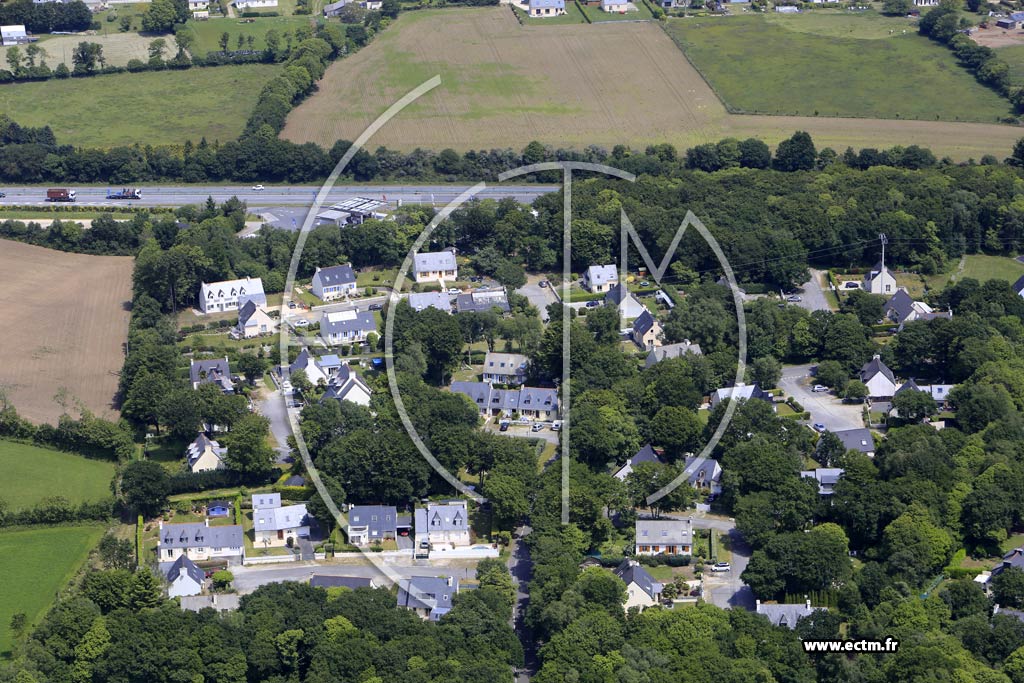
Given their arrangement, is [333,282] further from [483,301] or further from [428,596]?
[428,596]

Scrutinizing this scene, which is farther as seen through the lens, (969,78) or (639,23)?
(639,23)

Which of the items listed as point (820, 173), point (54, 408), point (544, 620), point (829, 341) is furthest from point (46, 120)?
point (544, 620)

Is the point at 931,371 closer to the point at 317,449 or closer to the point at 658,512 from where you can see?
the point at 658,512

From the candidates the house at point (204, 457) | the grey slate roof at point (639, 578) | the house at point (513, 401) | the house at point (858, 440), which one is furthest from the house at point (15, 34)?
the grey slate roof at point (639, 578)

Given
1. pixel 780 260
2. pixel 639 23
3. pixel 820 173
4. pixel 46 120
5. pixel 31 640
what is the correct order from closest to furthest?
pixel 31 640 → pixel 780 260 → pixel 820 173 → pixel 46 120 → pixel 639 23

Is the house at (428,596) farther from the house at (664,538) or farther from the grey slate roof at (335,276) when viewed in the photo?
the grey slate roof at (335,276)

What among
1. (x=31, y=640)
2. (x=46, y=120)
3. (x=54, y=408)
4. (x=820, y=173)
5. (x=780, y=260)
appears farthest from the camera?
(x=46, y=120)
